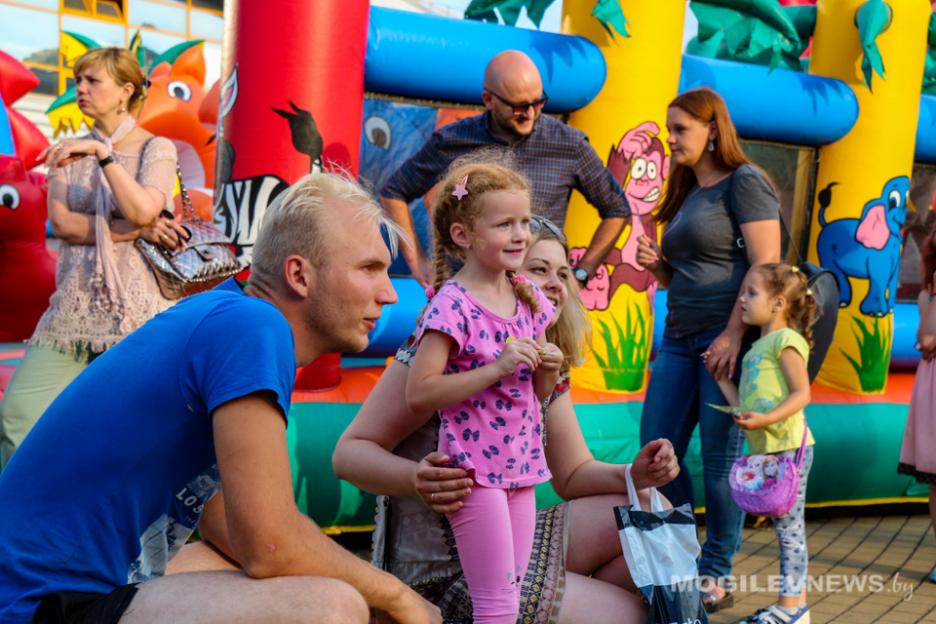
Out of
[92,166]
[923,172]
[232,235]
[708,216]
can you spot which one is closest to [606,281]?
[708,216]

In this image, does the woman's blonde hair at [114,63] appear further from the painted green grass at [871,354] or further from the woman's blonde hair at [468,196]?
the painted green grass at [871,354]

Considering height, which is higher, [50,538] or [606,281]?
[606,281]

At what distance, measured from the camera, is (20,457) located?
168 cm

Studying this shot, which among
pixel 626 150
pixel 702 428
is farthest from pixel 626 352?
pixel 702 428

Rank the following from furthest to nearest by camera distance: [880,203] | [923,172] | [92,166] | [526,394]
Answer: [923,172], [880,203], [92,166], [526,394]

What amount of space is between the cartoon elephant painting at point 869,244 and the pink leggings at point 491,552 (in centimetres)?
412

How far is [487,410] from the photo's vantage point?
2322 mm

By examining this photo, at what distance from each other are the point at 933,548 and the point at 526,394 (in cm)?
348

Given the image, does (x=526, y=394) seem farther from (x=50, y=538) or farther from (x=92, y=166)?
(x=92, y=166)

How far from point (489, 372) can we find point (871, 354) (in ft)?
13.7

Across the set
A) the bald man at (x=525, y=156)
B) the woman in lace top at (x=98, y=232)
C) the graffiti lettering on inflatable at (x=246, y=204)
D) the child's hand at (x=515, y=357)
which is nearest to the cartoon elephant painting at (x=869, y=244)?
the bald man at (x=525, y=156)

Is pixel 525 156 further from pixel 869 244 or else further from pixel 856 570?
pixel 869 244

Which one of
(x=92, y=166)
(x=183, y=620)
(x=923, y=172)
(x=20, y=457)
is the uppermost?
(x=923, y=172)

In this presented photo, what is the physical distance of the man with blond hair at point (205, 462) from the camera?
1555 mm
